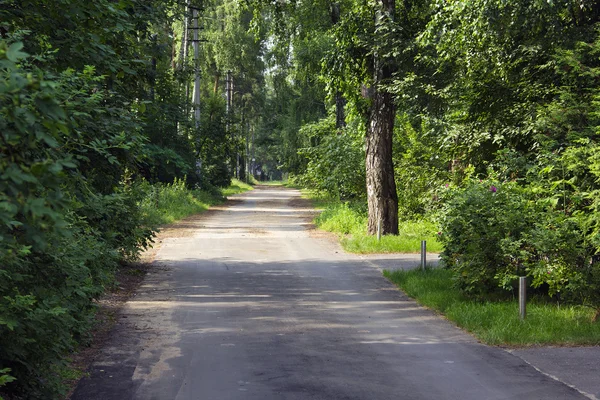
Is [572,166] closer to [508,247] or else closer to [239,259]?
[508,247]

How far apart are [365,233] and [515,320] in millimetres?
12659

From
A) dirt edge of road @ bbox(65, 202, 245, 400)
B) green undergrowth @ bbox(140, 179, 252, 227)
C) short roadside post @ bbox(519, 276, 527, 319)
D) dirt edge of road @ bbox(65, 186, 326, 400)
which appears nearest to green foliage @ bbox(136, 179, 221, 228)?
green undergrowth @ bbox(140, 179, 252, 227)

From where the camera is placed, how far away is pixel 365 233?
22859 millimetres

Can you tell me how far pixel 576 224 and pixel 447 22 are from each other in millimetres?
5516

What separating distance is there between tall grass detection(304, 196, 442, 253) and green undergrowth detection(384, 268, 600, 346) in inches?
276

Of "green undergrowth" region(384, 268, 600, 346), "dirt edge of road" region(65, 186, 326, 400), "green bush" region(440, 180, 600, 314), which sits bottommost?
"dirt edge of road" region(65, 186, 326, 400)

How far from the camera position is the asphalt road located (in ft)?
24.3

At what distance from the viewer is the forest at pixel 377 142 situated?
5.26 metres

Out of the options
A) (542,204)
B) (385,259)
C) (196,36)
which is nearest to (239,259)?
(385,259)

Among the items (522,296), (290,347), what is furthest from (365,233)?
(290,347)

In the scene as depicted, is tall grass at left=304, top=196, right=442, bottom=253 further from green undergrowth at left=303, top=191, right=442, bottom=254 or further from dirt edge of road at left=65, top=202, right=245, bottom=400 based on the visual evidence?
dirt edge of road at left=65, top=202, right=245, bottom=400

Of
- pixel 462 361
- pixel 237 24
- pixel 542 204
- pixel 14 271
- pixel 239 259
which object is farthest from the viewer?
pixel 237 24

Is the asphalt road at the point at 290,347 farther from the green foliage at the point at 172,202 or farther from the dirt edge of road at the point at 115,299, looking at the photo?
the green foliage at the point at 172,202

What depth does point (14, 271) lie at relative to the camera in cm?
619
